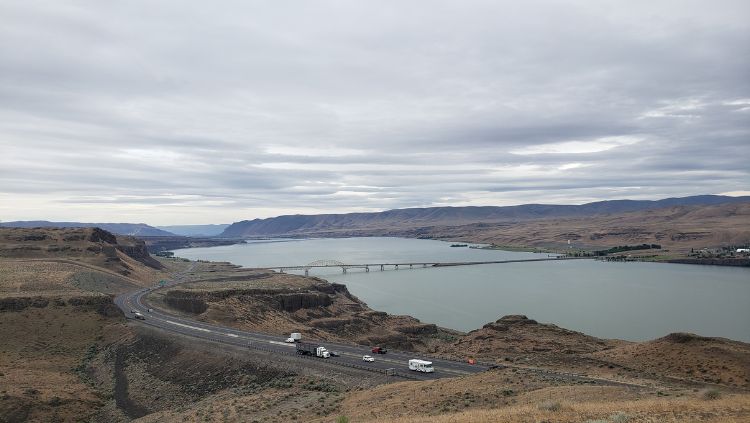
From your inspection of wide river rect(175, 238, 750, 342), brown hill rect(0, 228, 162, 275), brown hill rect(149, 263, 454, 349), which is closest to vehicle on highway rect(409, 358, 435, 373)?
brown hill rect(149, 263, 454, 349)

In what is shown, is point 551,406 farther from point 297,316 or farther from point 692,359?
point 297,316

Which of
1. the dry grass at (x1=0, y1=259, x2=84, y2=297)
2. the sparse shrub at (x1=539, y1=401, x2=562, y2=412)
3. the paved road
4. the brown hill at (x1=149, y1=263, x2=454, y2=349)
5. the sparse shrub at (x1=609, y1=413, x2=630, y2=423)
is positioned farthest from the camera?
the dry grass at (x1=0, y1=259, x2=84, y2=297)

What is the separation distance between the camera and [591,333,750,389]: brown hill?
38438mm

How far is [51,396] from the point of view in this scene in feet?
126

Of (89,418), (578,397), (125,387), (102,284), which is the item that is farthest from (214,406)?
(102,284)

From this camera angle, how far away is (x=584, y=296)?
109375 mm

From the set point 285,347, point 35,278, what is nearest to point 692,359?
point 285,347

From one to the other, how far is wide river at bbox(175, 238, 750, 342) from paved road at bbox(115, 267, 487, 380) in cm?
3987

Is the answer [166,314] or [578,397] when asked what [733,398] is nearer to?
[578,397]

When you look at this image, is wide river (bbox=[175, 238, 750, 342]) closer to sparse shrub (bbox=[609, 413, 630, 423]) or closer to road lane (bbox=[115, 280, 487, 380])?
road lane (bbox=[115, 280, 487, 380])

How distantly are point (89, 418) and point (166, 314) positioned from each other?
32.2 m

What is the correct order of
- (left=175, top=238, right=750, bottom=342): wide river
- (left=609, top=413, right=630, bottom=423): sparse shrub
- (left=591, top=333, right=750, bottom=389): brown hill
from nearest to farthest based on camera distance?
(left=609, top=413, right=630, bottom=423): sparse shrub, (left=591, top=333, right=750, bottom=389): brown hill, (left=175, top=238, right=750, bottom=342): wide river

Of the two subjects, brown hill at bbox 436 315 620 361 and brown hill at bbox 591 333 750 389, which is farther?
brown hill at bbox 436 315 620 361

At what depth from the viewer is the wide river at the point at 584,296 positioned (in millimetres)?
81562
